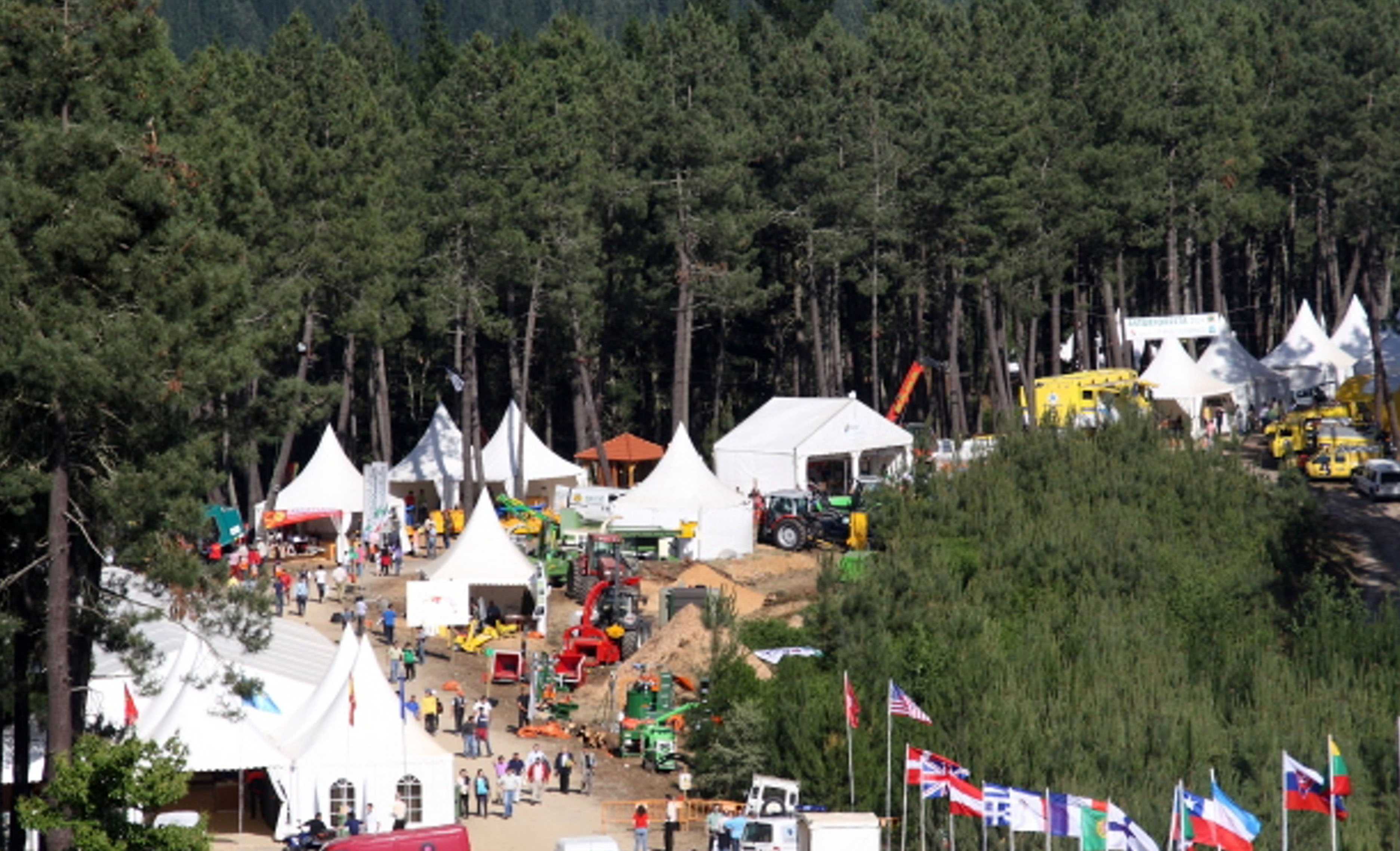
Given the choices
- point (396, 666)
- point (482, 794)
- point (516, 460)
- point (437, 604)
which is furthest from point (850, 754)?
point (516, 460)

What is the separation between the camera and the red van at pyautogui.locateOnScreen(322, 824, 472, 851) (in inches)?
1001

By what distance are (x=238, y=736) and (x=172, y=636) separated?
464 centimetres

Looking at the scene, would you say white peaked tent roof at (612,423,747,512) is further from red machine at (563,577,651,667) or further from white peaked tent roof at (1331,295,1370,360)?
white peaked tent roof at (1331,295,1370,360)

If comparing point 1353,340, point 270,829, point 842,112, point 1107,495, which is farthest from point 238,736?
point 1353,340

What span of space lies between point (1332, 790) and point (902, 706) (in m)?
6.64

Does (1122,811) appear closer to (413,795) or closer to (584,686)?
(413,795)

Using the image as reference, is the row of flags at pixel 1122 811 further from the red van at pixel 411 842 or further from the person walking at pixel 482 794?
the person walking at pixel 482 794

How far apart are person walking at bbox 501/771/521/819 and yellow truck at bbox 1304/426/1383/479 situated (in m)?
27.9

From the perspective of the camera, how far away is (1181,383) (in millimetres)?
61281

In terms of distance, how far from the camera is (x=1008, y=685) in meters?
30.3

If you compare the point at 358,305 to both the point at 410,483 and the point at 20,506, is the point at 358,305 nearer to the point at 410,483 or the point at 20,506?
the point at 410,483

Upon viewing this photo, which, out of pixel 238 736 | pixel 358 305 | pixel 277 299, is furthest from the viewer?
pixel 358 305

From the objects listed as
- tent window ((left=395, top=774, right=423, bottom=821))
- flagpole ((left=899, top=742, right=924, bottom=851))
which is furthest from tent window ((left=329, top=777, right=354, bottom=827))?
flagpole ((left=899, top=742, right=924, bottom=851))

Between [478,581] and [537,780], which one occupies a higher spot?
[478,581]
